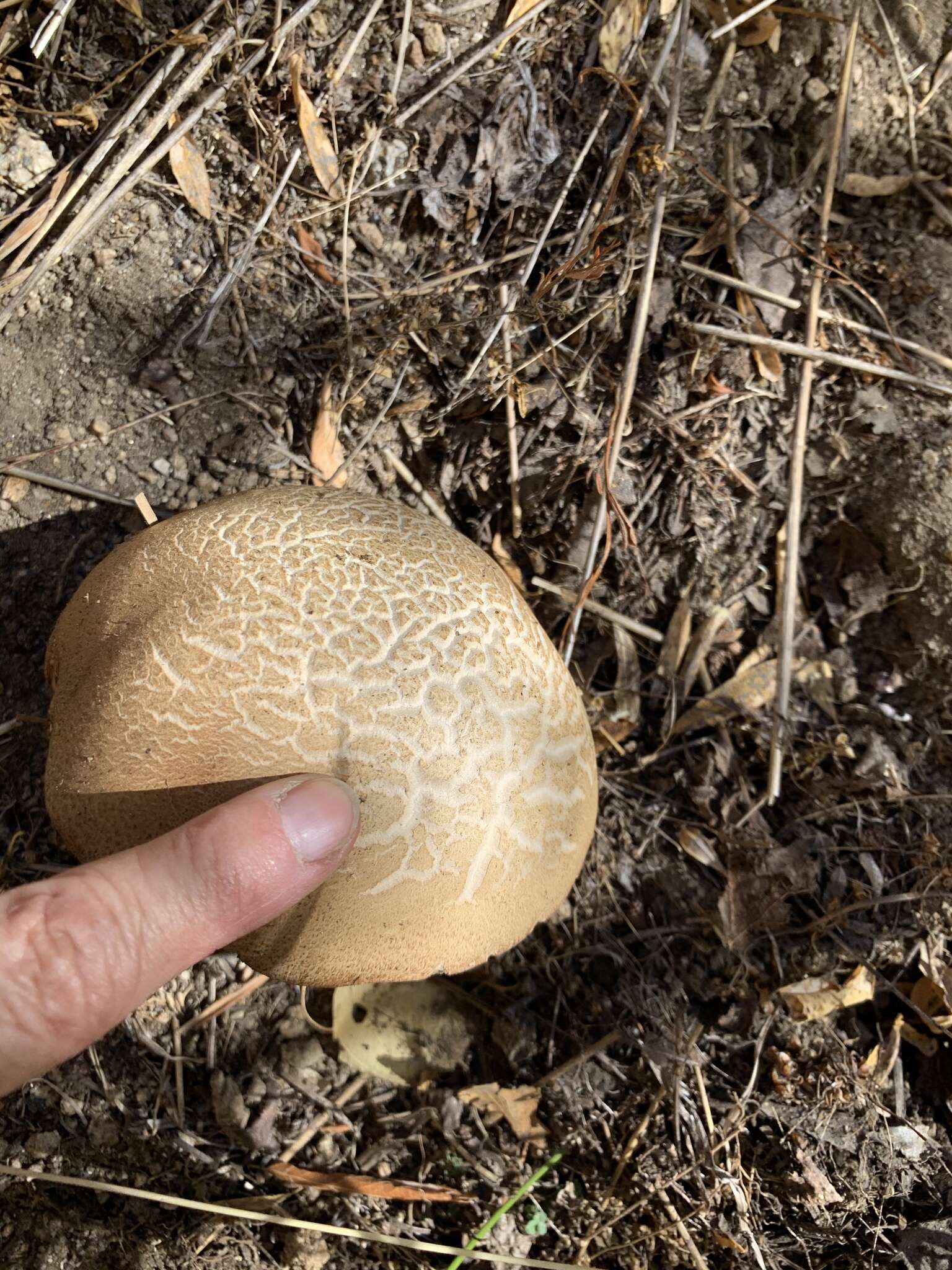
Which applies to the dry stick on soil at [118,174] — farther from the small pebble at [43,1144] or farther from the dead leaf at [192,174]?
the small pebble at [43,1144]

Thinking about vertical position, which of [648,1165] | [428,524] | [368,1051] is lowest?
[648,1165]

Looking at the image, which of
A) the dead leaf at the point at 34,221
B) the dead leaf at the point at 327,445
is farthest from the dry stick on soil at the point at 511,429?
the dead leaf at the point at 34,221

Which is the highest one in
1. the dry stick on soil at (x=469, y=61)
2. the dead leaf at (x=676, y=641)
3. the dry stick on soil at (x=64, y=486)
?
the dry stick on soil at (x=469, y=61)

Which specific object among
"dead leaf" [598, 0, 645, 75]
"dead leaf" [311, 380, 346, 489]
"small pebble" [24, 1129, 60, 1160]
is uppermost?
"dead leaf" [598, 0, 645, 75]

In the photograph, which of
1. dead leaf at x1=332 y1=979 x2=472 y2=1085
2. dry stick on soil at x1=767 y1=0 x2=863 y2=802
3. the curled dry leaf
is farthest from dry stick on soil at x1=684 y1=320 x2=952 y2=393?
dead leaf at x1=332 y1=979 x2=472 y2=1085

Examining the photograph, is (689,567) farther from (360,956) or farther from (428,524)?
(360,956)

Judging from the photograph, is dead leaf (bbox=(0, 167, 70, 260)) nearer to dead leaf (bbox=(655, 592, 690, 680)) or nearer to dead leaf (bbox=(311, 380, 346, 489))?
dead leaf (bbox=(311, 380, 346, 489))

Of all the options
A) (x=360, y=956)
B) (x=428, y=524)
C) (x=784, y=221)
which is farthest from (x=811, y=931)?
(x=784, y=221)
